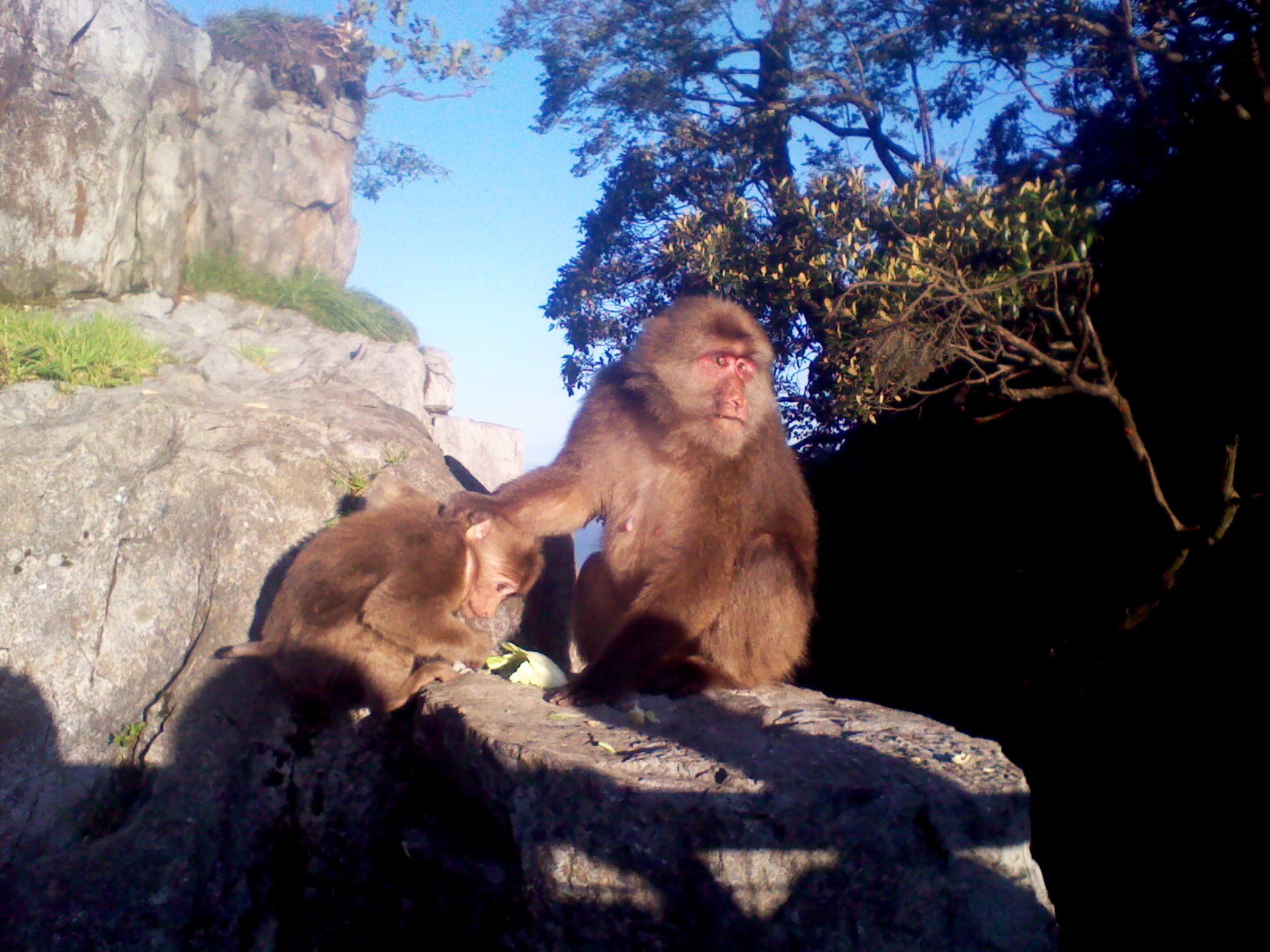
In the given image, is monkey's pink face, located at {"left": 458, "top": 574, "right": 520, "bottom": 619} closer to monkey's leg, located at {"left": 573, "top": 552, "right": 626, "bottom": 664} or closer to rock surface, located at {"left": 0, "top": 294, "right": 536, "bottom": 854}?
monkey's leg, located at {"left": 573, "top": 552, "right": 626, "bottom": 664}

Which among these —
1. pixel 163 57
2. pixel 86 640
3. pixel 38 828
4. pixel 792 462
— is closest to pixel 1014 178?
pixel 792 462

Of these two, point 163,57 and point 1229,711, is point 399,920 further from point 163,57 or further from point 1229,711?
point 163,57

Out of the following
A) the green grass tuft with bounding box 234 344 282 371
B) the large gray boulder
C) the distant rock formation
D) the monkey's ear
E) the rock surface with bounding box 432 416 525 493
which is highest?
the distant rock formation

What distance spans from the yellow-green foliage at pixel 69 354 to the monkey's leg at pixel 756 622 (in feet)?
10.4

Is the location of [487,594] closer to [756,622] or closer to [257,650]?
[257,650]

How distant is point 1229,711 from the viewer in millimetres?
3260

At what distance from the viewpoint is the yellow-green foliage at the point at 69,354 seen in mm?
4211

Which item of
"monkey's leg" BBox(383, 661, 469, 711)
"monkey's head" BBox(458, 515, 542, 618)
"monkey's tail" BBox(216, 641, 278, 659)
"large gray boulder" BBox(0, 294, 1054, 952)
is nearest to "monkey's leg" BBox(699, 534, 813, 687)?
"large gray boulder" BBox(0, 294, 1054, 952)

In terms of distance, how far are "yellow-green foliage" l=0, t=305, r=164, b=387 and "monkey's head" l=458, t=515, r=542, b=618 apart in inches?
87.5

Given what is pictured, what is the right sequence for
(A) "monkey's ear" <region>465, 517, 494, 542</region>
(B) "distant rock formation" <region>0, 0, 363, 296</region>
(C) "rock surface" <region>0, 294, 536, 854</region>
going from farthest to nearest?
(B) "distant rock formation" <region>0, 0, 363, 296</region>, (C) "rock surface" <region>0, 294, 536, 854</region>, (A) "monkey's ear" <region>465, 517, 494, 542</region>

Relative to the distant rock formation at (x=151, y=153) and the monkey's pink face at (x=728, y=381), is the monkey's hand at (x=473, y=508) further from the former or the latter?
the distant rock formation at (x=151, y=153)

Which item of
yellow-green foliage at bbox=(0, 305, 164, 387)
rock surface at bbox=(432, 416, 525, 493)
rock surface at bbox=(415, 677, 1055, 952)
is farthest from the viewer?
rock surface at bbox=(432, 416, 525, 493)

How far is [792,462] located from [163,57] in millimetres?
7234

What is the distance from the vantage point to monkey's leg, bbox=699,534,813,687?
3096 mm
